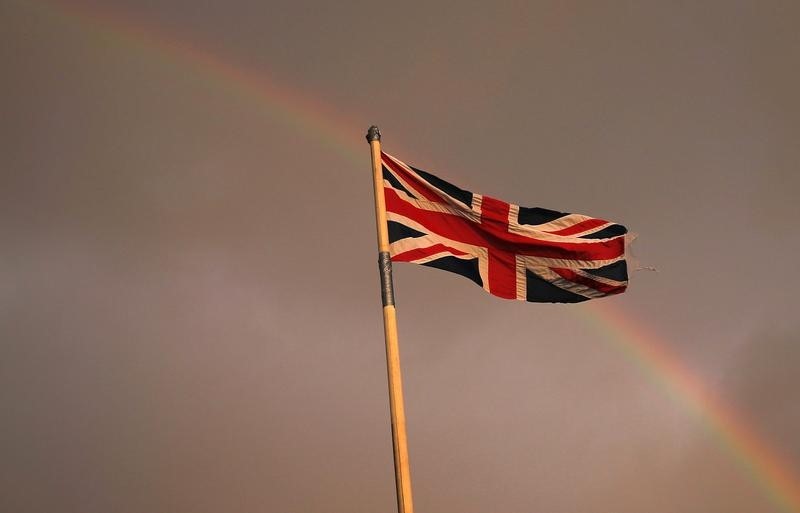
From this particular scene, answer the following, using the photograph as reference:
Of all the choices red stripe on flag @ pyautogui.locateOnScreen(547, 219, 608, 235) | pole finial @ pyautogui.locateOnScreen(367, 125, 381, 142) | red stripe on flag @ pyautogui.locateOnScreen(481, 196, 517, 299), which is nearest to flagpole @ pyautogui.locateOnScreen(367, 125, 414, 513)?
pole finial @ pyautogui.locateOnScreen(367, 125, 381, 142)

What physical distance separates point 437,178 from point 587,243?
3255mm

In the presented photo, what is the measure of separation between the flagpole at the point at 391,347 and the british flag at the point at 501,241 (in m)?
0.72

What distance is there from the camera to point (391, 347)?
10.4 metres

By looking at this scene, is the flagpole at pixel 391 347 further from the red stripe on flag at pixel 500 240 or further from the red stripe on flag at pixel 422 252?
the red stripe on flag at pixel 500 240

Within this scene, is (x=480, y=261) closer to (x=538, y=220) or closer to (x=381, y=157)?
(x=538, y=220)

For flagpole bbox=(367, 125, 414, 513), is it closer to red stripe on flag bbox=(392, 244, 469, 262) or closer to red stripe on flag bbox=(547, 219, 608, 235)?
red stripe on flag bbox=(392, 244, 469, 262)

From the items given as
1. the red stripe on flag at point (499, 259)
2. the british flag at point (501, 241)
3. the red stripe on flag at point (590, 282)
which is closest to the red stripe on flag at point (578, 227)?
the british flag at point (501, 241)

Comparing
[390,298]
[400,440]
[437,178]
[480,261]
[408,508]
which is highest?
[437,178]

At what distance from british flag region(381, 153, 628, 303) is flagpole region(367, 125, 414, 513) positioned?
0.72 meters

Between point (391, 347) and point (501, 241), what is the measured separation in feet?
14.0

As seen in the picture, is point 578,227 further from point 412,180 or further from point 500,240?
point 412,180

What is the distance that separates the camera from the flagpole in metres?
9.63

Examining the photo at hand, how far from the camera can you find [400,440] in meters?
9.85

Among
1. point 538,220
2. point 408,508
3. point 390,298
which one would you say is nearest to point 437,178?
point 538,220
